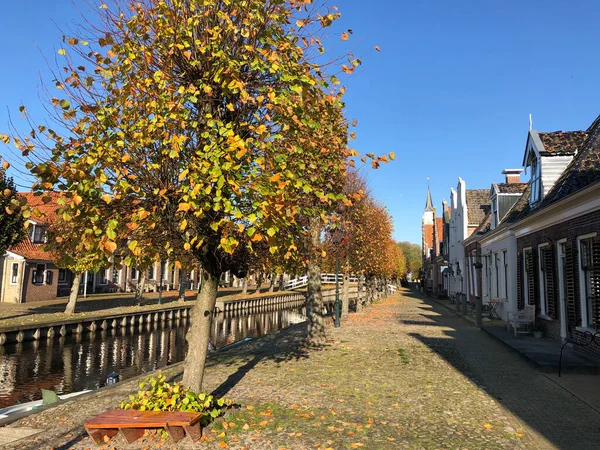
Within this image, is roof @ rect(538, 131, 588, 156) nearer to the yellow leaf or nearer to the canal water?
the yellow leaf

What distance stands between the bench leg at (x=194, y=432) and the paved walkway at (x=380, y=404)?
107 mm

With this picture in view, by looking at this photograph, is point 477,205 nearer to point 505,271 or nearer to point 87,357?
point 505,271

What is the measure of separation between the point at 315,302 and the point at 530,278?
7.63 m

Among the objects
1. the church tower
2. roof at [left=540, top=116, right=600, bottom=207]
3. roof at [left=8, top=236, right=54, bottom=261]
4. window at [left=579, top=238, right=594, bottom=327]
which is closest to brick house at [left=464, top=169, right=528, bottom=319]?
roof at [left=540, top=116, right=600, bottom=207]

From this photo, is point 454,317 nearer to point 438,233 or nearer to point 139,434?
point 139,434

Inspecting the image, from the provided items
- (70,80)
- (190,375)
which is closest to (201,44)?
(70,80)

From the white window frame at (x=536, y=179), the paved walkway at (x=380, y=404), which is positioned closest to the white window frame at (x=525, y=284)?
the white window frame at (x=536, y=179)

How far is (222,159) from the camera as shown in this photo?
224 inches

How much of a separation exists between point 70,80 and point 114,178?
1475 mm

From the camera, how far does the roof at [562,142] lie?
15.8 metres

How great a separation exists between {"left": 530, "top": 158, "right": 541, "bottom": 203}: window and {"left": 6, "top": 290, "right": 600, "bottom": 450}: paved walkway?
6.18 metres

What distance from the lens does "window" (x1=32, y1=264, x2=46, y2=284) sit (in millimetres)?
34344

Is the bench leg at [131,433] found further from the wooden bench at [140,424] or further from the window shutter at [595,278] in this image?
the window shutter at [595,278]

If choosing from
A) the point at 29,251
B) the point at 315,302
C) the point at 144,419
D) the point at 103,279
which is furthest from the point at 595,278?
the point at 103,279
